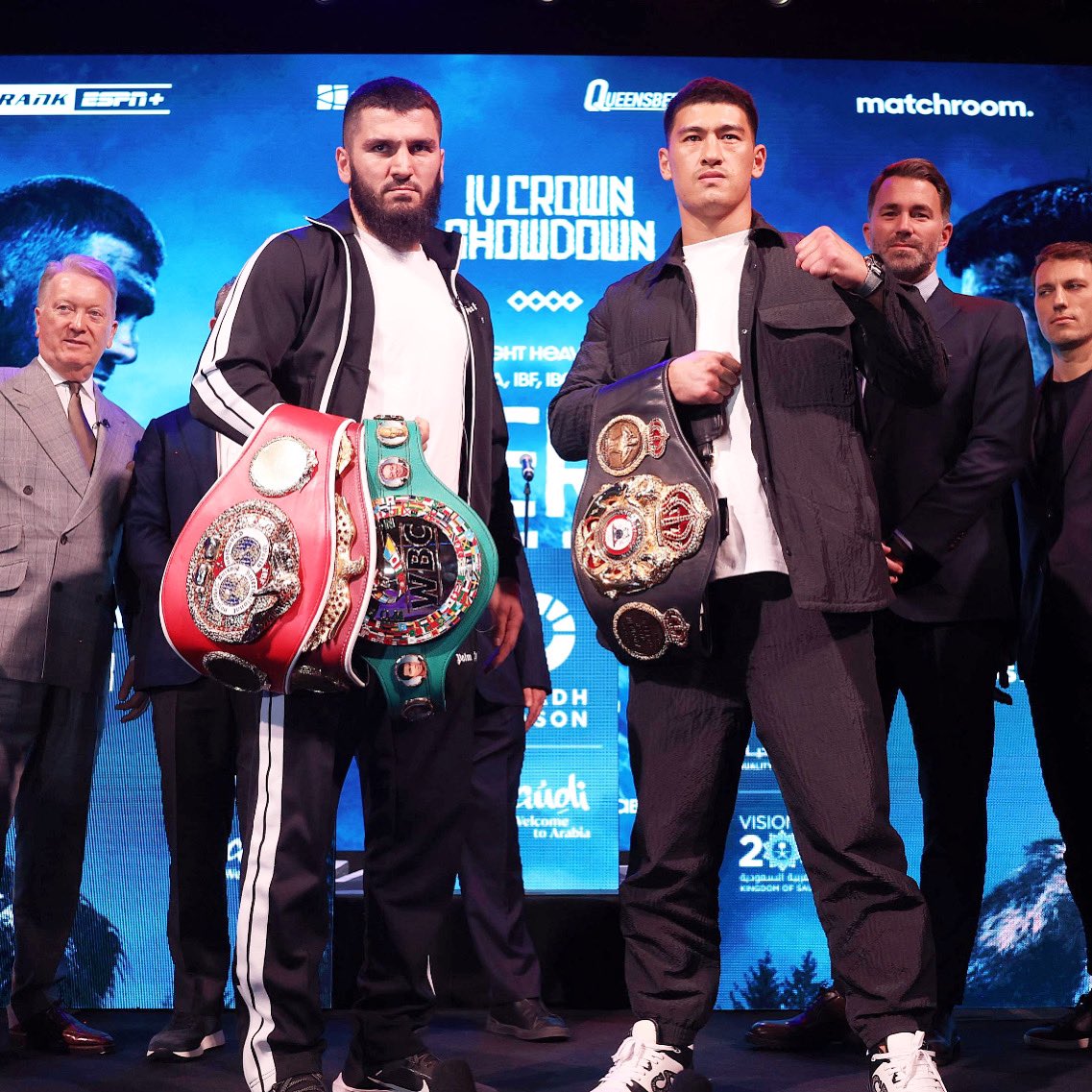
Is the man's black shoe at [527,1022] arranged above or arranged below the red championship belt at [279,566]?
below

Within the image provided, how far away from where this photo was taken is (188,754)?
11.6 ft

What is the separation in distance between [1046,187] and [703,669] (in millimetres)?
→ 3347

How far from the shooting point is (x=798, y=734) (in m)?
2.40

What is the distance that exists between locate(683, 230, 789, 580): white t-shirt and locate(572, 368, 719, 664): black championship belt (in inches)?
3.3

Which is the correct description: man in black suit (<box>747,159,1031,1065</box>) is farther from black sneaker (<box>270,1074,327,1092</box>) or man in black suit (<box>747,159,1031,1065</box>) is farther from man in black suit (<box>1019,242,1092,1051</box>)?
black sneaker (<box>270,1074,327,1092</box>)

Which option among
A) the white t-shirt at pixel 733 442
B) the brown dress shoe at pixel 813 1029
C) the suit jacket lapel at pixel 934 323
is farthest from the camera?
the brown dress shoe at pixel 813 1029

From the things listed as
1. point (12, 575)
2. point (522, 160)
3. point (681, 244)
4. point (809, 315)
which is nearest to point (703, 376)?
point (809, 315)

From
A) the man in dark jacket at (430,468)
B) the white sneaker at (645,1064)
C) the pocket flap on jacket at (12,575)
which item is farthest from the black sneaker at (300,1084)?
the pocket flap on jacket at (12,575)

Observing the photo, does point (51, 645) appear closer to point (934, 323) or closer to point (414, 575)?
point (414, 575)

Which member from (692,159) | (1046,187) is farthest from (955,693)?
(1046,187)

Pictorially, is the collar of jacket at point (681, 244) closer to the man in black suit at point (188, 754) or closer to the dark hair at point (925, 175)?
the dark hair at point (925, 175)

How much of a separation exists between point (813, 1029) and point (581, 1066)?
62 centimetres

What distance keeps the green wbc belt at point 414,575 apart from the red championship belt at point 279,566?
0.22ft

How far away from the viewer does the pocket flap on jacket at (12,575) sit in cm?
362
